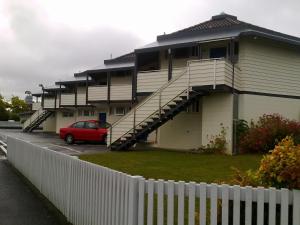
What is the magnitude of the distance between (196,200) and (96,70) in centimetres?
3547

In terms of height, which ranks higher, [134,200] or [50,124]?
[50,124]

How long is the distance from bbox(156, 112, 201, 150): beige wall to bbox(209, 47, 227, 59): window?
3374 millimetres

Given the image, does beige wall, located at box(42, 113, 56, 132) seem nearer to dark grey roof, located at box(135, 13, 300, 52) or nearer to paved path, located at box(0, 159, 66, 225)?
dark grey roof, located at box(135, 13, 300, 52)

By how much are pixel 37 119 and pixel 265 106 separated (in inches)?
1373

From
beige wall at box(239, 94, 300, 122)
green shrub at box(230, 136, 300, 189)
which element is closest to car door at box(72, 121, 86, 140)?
beige wall at box(239, 94, 300, 122)

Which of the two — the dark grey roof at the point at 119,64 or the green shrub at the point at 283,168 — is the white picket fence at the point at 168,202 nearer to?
the green shrub at the point at 283,168

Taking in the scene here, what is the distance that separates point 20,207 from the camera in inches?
390

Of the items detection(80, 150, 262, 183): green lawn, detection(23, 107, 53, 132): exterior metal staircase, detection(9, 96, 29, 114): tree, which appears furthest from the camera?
detection(9, 96, 29, 114): tree

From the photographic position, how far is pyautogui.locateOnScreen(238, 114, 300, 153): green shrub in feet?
75.3

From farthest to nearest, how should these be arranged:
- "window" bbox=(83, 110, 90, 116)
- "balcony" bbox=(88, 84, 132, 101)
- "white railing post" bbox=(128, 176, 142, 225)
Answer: "window" bbox=(83, 110, 90, 116) < "balcony" bbox=(88, 84, 132, 101) < "white railing post" bbox=(128, 176, 142, 225)

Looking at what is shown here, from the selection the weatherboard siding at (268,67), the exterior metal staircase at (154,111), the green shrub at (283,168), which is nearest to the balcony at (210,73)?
the exterior metal staircase at (154,111)

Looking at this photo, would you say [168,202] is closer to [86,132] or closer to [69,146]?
[69,146]

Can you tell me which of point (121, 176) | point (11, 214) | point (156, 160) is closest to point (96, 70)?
point (156, 160)

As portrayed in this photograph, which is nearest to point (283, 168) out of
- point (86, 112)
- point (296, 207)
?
point (296, 207)
